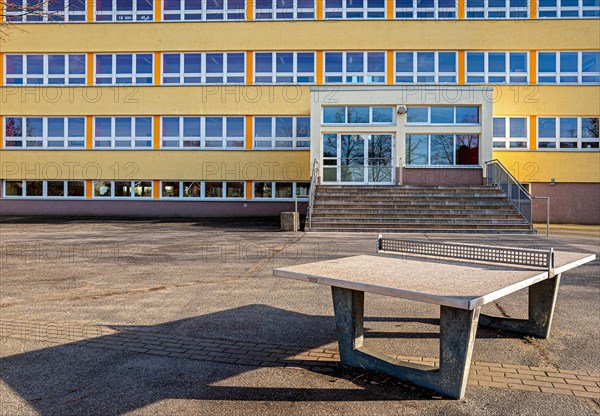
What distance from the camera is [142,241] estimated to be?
14.1 m

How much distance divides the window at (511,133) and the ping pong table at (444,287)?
867 inches

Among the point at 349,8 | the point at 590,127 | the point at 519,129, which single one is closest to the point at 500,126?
the point at 519,129

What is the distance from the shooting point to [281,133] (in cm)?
2641

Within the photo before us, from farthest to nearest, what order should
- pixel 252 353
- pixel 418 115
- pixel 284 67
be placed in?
pixel 284 67 → pixel 418 115 → pixel 252 353

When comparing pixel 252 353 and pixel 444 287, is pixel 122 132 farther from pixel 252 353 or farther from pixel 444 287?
pixel 444 287

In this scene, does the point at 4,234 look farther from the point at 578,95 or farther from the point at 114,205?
the point at 578,95

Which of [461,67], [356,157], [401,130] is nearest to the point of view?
[401,130]

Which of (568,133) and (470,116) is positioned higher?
(470,116)

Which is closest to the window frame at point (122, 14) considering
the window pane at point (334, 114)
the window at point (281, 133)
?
the window at point (281, 133)

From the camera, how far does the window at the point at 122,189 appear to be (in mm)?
26778

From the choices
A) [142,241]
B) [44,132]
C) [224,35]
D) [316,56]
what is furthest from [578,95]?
[44,132]

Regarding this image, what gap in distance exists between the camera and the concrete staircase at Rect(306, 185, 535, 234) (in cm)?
1748

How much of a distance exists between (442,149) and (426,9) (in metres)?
8.45

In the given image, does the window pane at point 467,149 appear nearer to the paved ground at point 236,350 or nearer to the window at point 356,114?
the window at point 356,114
